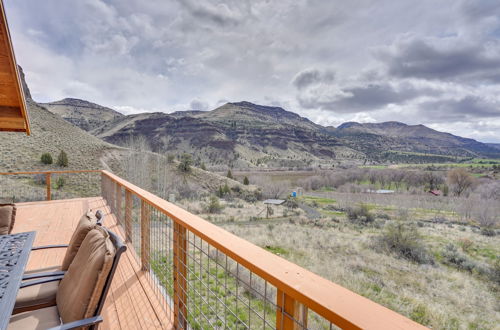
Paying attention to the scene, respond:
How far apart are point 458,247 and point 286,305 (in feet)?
60.8

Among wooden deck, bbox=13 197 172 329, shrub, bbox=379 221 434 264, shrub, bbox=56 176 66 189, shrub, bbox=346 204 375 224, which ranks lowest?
shrub, bbox=346 204 375 224

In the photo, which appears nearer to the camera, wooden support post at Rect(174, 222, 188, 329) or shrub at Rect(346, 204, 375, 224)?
wooden support post at Rect(174, 222, 188, 329)

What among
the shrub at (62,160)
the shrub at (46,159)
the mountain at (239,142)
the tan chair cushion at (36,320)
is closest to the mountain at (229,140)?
the mountain at (239,142)

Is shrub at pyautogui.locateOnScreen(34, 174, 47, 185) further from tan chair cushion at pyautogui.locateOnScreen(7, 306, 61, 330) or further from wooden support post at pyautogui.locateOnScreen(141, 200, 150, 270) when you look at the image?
tan chair cushion at pyautogui.locateOnScreen(7, 306, 61, 330)

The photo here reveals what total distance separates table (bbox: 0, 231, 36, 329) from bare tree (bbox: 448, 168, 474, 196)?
5429 cm

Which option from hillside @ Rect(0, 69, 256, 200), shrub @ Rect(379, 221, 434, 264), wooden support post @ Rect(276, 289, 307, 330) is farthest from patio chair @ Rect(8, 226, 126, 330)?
hillside @ Rect(0, 69, 256, 200)

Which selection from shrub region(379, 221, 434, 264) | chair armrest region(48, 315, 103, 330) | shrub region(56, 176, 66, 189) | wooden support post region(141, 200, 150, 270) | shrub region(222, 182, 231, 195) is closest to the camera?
chair armrest region(48, 315, 103, 330)

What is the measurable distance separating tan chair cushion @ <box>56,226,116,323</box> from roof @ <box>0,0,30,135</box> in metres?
2.40

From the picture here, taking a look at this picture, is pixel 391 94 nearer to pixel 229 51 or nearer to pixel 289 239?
pixel 229 51

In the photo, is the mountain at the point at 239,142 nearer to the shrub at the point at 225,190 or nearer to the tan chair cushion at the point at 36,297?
the shrub at the point at 225,190

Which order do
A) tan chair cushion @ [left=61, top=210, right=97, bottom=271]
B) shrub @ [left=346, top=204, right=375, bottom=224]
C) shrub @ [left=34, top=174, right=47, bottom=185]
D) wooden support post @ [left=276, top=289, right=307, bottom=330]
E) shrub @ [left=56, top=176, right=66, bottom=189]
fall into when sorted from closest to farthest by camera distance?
wooden support post @ [left=276, top=289, right=307, bottom=330]
tan chair cushion @ [left=61, top=210, right=97, bottom=271]
shrub @ [left=34, top=174, right=47, bottom=185]
shrub @ [left=56, top=176, right=66, bottom=189]
shrub @ [left=346, top=204, right=375, bottom=224]

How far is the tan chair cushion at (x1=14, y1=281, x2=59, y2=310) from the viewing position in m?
1.71

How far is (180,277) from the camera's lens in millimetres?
1949

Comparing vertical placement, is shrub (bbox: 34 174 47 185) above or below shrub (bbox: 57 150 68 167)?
below
